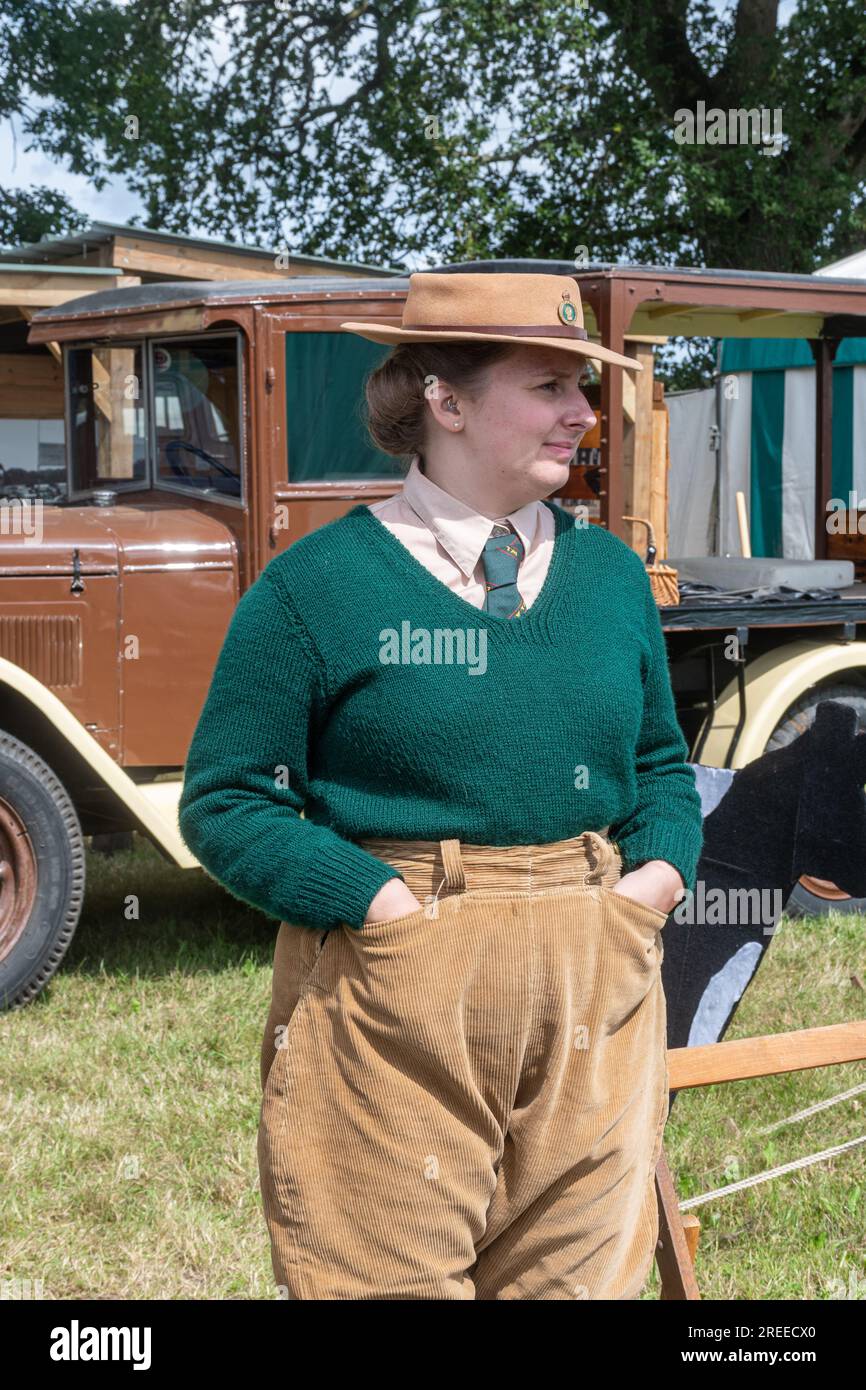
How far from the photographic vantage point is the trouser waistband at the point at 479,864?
1646 mm

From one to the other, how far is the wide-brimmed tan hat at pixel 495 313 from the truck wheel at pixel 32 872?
290 cm

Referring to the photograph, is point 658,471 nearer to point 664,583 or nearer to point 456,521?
point 664,583

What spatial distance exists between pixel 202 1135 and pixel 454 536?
2.30 m


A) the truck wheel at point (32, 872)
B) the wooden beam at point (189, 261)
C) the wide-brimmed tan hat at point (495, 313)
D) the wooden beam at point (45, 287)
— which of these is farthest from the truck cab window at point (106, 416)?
the wide-brimmed tan hat at point (495, 313)

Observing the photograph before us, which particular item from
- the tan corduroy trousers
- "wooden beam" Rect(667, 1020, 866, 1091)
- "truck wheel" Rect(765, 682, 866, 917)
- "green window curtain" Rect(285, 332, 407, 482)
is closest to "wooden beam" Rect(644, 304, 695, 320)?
"green window curtain" Rect(285, 332, 407, 482)

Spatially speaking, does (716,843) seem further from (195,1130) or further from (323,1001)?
(323,1001)

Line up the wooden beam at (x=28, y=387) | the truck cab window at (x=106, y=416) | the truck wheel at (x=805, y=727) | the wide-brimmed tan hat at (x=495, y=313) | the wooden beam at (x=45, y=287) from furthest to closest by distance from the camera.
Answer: the wooden beam at (x=28, y=387), the wooden beam at (x=45, y=287), the truck wheel at (x=805, y=727), the truck cab window at (x=106, y=416), the wide-brimmed tan hat at (x=495, y=313)

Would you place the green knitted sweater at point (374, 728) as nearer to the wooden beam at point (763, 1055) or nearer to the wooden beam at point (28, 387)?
the wooden beam at point (763, 1055)

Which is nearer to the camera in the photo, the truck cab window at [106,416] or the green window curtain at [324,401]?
the green window curtain at [324,401]

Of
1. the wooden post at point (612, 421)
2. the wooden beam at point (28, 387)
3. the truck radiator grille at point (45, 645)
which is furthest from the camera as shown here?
the wooden beam at point (28, 387)

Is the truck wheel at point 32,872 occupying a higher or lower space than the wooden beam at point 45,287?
lower

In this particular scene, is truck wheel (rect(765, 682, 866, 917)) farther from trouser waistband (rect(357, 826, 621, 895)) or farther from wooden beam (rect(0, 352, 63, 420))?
wooden beam (rect(0, 352, 63, 420))

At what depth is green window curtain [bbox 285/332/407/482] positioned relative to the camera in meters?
4.75

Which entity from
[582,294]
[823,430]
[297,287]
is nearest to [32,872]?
[297,287]
